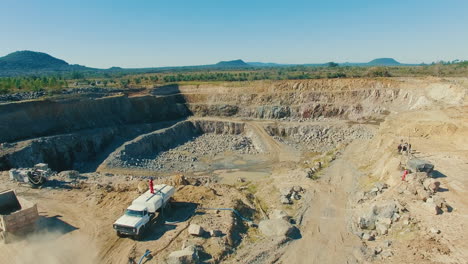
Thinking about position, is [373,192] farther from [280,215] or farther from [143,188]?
[143,188]

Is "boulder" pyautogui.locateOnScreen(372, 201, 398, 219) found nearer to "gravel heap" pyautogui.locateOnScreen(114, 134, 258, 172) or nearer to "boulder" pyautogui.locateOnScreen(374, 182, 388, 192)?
"boulder" pyautogui.locateOnScreen(374, 182, 388, 192)

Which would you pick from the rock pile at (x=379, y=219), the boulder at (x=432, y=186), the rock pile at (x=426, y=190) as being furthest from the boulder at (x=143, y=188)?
the boulder at (x=432, y=186)

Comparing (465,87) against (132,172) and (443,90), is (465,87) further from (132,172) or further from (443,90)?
(132,172)

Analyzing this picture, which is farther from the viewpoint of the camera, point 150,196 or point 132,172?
point 132,172

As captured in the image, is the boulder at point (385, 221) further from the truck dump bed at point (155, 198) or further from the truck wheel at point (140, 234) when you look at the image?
the truck wheel at point (140, 234)

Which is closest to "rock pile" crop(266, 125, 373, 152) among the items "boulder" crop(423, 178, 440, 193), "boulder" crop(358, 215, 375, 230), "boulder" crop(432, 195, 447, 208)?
"boulder" crop(423, 178, 440, 193)

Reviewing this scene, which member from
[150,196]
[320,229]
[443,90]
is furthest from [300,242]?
[443,90]
